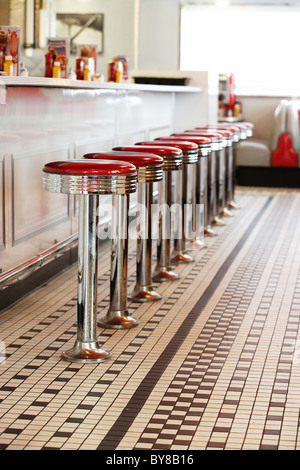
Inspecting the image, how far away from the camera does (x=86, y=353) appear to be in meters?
3.40

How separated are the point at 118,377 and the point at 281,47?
971 cm

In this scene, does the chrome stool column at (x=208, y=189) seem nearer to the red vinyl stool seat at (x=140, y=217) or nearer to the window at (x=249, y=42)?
the red vinyl stool seat at (x=140, y=217)

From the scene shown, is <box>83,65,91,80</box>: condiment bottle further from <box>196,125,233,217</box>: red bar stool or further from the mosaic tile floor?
the mosaic tile floor

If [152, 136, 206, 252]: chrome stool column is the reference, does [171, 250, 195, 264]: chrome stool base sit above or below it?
below

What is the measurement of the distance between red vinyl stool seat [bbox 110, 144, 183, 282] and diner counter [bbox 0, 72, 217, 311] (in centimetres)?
50

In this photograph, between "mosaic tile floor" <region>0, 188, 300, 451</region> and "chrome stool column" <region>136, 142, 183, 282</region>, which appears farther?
"chrome stool column" <region>136, 142, 183, 282</region>

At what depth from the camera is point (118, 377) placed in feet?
10.5

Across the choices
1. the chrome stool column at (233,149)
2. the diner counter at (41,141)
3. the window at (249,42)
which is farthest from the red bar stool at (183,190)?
the window at (249,42)

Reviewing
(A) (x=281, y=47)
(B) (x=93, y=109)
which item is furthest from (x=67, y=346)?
(A) (x=281, y=47)

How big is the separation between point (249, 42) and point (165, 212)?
8.02 m

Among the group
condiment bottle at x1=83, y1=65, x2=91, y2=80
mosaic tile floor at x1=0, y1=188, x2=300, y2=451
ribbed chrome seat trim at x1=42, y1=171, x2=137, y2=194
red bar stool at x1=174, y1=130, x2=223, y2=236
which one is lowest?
mosaic tile floor at x1=0, y1=188, x2=300, y2=451

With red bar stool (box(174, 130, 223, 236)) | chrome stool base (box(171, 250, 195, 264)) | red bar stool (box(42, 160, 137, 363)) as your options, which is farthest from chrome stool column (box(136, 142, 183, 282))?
red bar stool (box(174, 130, 223, 236))

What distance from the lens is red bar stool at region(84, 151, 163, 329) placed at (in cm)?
379

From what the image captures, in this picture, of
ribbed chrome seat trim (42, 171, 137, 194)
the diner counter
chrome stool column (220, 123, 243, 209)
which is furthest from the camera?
chrome stool column (220, 123, 243, 209)
